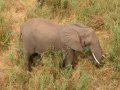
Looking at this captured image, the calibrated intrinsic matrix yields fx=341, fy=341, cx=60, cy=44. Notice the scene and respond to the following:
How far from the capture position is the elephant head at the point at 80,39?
12.7 feet

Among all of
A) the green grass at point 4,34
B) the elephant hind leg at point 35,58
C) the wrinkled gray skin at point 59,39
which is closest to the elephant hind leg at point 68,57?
the wrinkled gray skin at point 59,39

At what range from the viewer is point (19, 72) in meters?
3.96

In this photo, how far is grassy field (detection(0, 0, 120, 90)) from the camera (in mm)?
3813

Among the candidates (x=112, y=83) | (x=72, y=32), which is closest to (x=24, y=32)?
(x=72, y=32)

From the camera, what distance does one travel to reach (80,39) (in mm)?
3932

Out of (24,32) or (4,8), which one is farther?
(4,8)

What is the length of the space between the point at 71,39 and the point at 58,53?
22cm

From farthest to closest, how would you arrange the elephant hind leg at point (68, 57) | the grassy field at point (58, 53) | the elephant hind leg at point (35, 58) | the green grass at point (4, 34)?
the green grass at point (4, 34), the elephant hind leg at point (35, 58), the elephant hind leg at point (68, 57), the grassy field at point (58, 53)

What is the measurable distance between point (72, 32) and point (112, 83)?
781 mm

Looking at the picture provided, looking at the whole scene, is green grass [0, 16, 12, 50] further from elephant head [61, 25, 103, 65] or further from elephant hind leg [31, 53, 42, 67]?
elephant head [61, 25, 103, 65]

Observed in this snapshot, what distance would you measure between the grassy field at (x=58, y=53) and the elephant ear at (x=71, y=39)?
0.18m

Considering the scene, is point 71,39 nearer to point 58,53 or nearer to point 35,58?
point 58,53

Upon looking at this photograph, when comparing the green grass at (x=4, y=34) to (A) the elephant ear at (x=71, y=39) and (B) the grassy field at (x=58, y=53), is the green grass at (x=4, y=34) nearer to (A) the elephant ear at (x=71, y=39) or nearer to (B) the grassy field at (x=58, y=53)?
(B) the grassy field at (x=58, y=53)

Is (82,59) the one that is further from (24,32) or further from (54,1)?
(54,1)
